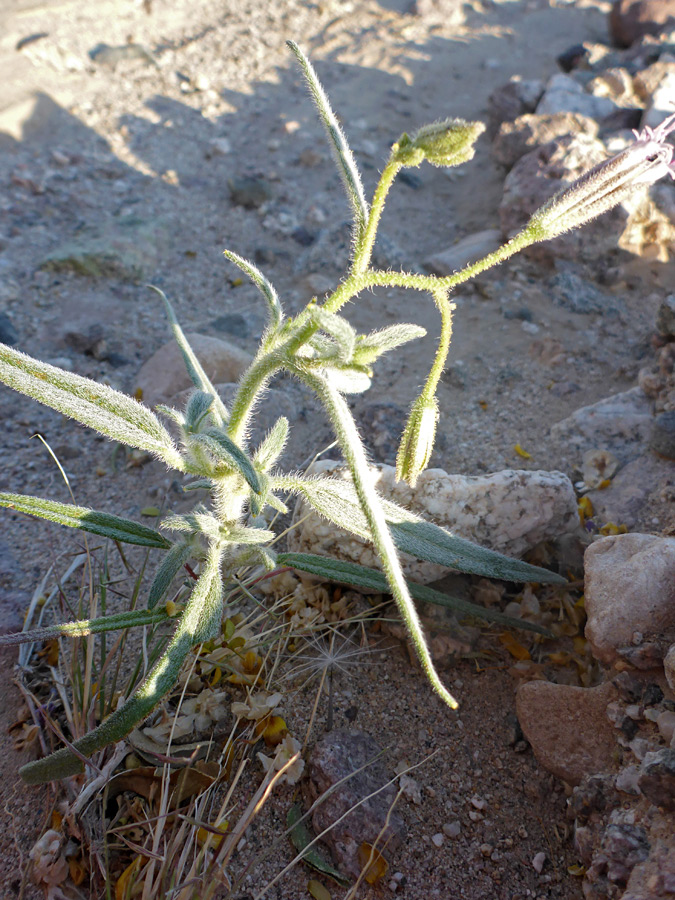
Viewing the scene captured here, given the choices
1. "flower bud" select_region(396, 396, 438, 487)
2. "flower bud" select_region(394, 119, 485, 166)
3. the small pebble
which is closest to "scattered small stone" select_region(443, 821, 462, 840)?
the small pebble

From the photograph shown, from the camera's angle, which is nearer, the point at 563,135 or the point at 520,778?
the point at 520,778

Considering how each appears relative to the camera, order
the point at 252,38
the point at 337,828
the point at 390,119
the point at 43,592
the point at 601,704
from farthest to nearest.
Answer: the point at 252,38, the point at 390,119, the point at 43,592, the point at 601,704, the point at 337,828

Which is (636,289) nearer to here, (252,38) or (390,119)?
(390,119)

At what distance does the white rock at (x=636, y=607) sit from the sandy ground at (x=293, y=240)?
38 cm

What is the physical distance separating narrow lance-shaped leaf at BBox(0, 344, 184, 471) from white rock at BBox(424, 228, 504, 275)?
7.80 ft

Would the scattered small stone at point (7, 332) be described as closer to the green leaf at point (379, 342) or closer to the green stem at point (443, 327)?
the green leaf at point (379, 342)

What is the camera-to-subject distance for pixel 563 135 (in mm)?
3996

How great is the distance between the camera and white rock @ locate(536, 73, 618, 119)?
465cm

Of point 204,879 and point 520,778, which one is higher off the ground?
point 204,879

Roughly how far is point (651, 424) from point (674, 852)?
1.69 metres

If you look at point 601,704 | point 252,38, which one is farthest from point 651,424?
point 252,38

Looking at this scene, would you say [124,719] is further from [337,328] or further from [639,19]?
[639,19]

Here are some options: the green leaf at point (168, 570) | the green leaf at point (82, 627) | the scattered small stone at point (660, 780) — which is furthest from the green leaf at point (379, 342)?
the scattered small stone at point (660, 780)

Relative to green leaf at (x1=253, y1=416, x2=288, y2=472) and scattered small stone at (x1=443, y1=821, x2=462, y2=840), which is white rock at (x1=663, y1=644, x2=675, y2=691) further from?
green leaf at (x1=253, y1=416, x2=288, y2=472)
